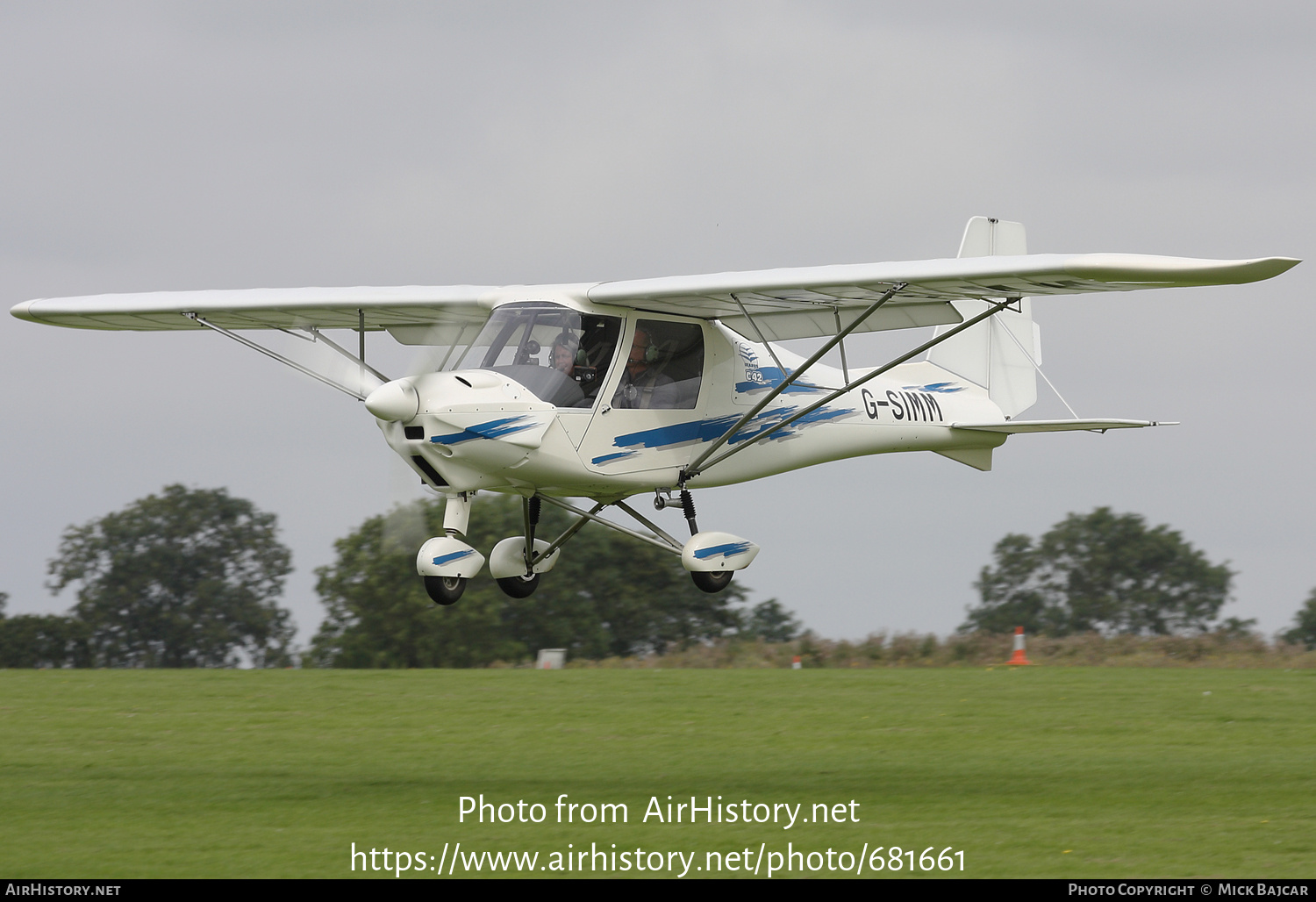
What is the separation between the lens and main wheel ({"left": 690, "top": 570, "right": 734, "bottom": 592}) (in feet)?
48.6

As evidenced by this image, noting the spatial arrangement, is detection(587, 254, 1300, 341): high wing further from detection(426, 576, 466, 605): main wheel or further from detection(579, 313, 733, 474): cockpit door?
detection(426, 576, 466, 605): main wheel

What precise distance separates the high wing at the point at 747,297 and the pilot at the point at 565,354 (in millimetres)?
425

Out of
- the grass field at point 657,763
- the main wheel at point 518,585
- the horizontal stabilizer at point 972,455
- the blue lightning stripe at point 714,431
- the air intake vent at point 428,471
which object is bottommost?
the grass field at point 657,763

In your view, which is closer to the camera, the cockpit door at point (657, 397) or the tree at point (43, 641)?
the cockpit door at point (657, 397)

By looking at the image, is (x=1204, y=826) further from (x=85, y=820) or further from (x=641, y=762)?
(x=85, y=820)

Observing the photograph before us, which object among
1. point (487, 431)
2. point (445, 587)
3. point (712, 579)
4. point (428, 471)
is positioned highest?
point (487, 431)

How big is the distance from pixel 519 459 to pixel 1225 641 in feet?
67.8

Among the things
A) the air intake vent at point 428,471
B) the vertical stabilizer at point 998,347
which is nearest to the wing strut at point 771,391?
the air intake vent at point 428,471

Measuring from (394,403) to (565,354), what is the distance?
6.00 feet

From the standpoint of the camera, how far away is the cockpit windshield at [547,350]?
14.0 metres

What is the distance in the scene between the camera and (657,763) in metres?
15.2

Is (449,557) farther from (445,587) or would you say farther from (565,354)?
(565,354)

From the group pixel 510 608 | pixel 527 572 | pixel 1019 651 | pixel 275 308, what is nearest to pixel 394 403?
pixel 527 572

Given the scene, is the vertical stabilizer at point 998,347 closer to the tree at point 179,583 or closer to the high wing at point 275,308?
the high wing at point 275,308
